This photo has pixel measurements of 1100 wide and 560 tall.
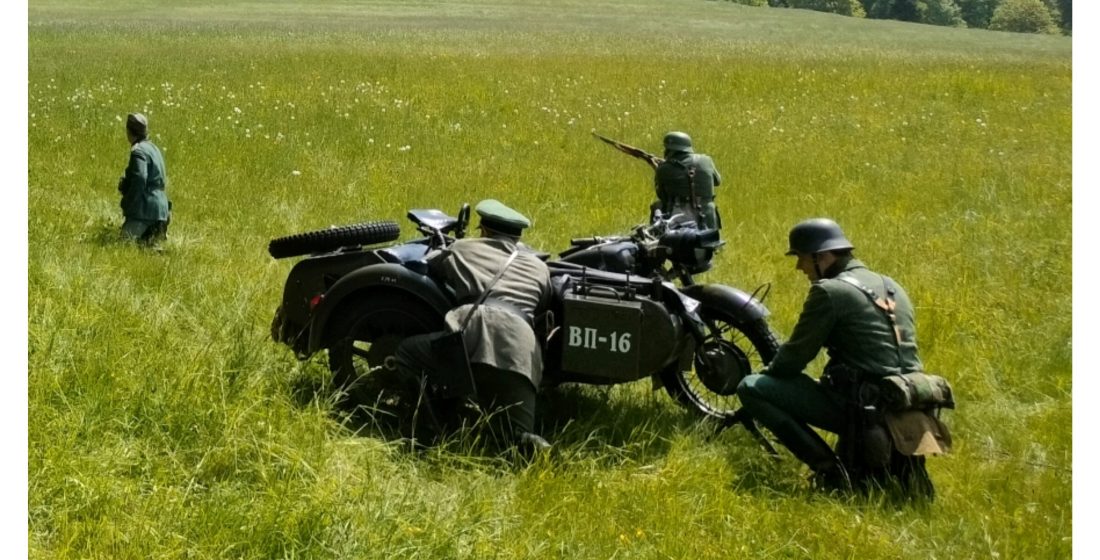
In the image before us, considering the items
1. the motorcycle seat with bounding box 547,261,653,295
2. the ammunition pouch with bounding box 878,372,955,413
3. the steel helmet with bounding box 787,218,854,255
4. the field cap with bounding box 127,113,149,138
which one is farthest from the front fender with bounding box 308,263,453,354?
the field cap with bounding box 127,113,149,138

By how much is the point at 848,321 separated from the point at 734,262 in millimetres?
4923

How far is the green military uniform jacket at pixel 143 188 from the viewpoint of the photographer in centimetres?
991

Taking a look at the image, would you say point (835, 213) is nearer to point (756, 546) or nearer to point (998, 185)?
point (998, 185)

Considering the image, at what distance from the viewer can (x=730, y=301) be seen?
6445 millimetres

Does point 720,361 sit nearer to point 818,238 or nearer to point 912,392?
point 818,238

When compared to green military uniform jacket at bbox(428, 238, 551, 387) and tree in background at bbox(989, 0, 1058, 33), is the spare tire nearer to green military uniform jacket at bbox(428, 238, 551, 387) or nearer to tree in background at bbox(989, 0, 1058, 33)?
green military uniform jacket at bbox(428, 238, 551, 387)

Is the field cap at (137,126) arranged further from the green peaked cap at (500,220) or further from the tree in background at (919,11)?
the tree in background at (919,11)

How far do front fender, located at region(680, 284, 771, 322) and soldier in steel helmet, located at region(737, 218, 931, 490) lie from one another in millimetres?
598

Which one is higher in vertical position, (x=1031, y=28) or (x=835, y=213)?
(x=1031, y=28)

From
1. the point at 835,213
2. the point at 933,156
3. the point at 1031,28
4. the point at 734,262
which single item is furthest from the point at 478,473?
the point at 1031,28

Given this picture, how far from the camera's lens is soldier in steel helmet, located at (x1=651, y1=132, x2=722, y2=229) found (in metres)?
8.76

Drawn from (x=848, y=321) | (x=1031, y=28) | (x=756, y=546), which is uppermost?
(x=1031, y=28)

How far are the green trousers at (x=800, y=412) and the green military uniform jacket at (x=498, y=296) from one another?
1.20 metres

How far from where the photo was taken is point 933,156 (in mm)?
15883
